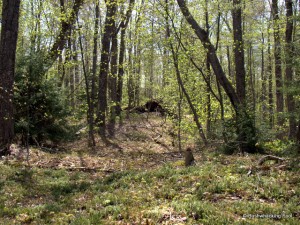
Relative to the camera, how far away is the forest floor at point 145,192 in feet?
15.9

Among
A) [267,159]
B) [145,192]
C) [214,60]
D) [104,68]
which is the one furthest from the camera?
[104,68]

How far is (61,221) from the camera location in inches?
195

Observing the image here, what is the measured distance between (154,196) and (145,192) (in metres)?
0.35

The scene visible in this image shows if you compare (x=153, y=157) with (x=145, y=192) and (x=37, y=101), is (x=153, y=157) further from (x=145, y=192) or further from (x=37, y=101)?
(x=37, y=101)

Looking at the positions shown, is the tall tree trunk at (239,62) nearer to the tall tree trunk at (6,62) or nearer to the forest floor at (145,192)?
the forest floor at (145,192)

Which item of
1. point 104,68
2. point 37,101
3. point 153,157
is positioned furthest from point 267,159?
point 104,68

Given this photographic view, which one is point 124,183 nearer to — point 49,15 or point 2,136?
point 2,136

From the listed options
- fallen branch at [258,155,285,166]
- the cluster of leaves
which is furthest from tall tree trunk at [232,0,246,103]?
the cluster of leaves

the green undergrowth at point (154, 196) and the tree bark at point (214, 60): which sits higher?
the tree bark at point (214, 60)

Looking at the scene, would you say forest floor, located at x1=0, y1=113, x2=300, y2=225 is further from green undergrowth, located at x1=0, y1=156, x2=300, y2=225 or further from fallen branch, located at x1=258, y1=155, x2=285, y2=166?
fallen branch, located at x1=258, y1=155, x2=285, y2=166

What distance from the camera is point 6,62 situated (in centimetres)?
948

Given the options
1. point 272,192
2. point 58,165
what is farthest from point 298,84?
point 58,165

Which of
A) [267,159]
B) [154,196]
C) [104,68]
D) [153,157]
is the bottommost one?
[154,196]

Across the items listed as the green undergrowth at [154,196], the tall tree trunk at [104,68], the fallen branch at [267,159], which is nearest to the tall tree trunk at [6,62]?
the green undergrowth at [154,196]
